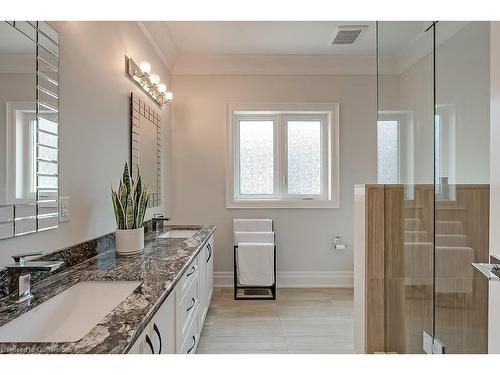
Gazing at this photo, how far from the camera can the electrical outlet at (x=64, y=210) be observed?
1438 millimetres

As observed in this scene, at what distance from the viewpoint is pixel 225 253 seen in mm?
3693

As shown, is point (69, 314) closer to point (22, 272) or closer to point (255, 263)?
point (22, 272)

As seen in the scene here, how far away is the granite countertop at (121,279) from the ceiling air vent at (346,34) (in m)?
2.36

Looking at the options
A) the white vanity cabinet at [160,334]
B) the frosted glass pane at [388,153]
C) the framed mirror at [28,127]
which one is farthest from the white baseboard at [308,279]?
the framed mirror at [28,127]

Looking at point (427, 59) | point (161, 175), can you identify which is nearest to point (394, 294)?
point (427, 59)

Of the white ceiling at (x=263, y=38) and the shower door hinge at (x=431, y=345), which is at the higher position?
the white ceiling at (x=263, y=38)

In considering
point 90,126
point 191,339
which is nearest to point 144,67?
point 90,126

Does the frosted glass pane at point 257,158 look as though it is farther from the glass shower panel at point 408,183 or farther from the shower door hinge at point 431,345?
the shower door hinge at point 431,345

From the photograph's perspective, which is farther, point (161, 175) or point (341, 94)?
point (341, 94)

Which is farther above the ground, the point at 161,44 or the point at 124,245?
the point at 161,44

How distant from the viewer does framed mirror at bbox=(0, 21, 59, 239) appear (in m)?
1.08
